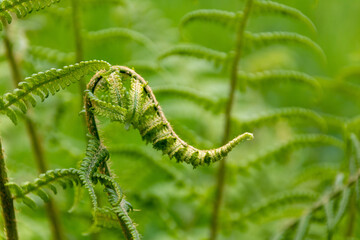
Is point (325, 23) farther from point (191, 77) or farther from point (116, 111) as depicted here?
point (116, 111)

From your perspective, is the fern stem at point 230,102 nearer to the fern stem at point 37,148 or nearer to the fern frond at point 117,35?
the fern frond at point 117,35

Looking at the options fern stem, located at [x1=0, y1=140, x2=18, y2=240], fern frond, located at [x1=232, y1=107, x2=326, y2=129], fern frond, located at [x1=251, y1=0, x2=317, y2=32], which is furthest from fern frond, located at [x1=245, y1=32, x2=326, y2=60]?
fern stem, located at [x1=0, y1=140, x2=18, y2=240]

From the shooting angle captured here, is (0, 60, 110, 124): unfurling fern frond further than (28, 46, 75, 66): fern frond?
No

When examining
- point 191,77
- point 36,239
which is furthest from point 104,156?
point 191,77

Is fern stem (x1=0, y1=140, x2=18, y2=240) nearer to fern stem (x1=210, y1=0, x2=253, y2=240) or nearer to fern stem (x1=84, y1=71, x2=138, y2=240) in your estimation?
fern stem (x1=84, y1=71, x2=138, y2=240)

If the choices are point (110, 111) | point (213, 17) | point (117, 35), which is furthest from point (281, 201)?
point (110, 111)

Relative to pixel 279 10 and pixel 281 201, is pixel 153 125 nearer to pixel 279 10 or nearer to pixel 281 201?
pixel 279 10
